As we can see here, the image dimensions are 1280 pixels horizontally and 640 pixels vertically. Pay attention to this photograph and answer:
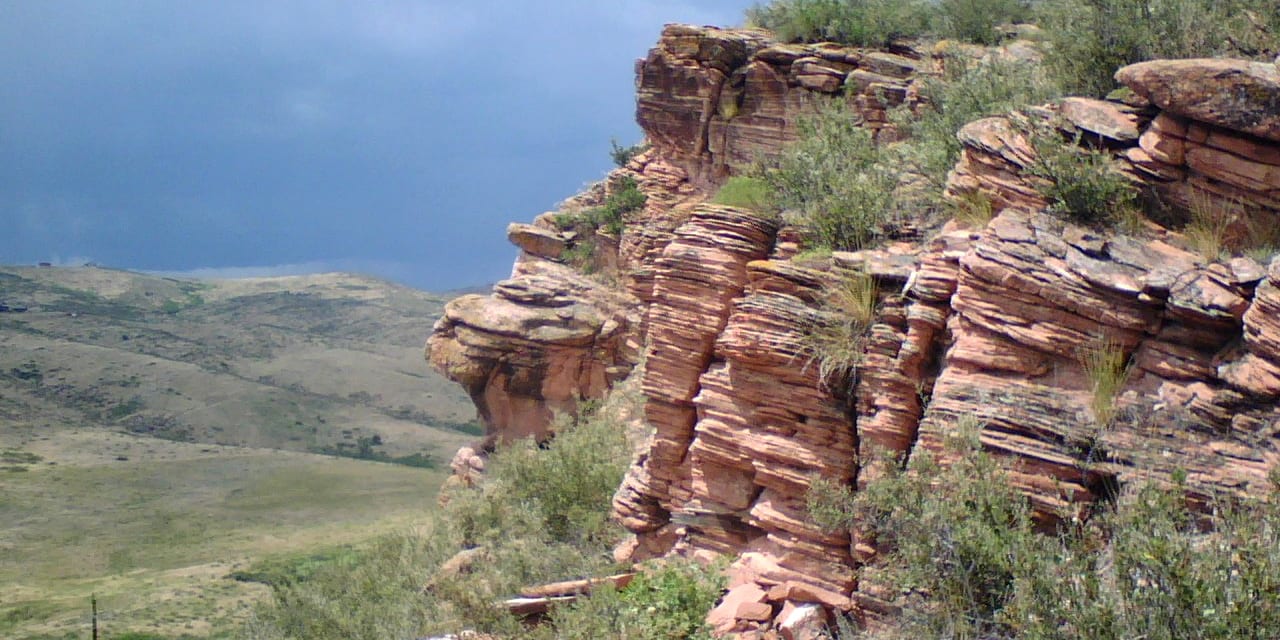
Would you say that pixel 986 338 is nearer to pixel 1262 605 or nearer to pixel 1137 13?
pixel 1262 605

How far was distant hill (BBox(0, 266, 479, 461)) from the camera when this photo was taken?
69062mm

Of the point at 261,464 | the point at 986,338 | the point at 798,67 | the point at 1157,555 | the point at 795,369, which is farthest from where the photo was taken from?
the point at 261,464

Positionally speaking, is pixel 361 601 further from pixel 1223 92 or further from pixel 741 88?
pixel 1223 92

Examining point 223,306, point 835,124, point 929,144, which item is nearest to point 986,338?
point 929,144

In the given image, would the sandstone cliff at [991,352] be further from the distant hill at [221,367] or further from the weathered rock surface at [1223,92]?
the distant hill at [221,367]

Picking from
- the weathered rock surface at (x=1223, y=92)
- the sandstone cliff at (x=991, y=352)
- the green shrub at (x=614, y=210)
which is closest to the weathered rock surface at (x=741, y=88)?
the green shrub at (x=614, y=210)

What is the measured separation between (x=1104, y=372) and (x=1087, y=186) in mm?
2023

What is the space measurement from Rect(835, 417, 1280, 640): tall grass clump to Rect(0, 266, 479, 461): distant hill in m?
62.4

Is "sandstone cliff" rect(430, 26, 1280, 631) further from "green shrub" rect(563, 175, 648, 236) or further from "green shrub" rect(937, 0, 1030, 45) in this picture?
"green shrub" rect(563, 175, 648, 236)

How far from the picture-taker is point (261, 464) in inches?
2363

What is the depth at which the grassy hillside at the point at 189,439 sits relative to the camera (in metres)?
37.1

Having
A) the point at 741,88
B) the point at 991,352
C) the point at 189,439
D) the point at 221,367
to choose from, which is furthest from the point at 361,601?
the point at 221,367

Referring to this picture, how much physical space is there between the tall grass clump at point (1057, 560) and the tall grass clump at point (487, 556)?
497 centimetres

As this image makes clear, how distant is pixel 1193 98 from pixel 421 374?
283ft
